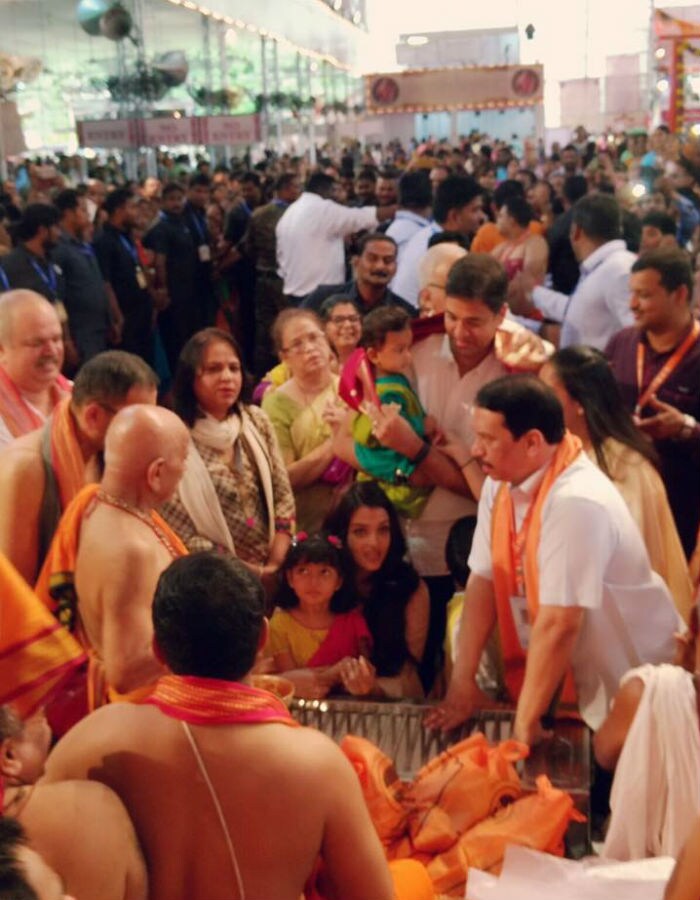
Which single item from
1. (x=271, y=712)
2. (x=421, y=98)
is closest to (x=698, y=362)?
(x=271, y=712)

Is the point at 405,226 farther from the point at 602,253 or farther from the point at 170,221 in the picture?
the point at 170,221

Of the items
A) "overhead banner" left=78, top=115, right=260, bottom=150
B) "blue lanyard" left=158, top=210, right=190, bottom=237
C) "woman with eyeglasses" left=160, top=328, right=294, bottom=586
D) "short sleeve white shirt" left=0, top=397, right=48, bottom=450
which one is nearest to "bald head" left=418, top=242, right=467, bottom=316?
"woman with eyeglasses" left=160, top=328, right=294, bottom=586

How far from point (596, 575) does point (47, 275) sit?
4124 mm

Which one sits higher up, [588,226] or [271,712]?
[588,226]

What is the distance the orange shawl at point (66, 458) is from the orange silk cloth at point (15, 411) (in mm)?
639

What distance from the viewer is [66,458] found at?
9.55 feet

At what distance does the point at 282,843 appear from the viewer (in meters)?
1.82

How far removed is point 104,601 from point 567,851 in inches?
47.5

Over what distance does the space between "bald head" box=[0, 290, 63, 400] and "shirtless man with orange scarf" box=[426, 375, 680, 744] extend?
1412 millimetres

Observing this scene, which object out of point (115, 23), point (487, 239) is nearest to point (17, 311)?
point (487, 239)

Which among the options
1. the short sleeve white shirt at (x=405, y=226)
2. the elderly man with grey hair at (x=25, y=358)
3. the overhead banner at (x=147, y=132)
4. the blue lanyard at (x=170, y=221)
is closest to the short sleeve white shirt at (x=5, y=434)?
the elderly man with grey hair at (x=25, y=358)

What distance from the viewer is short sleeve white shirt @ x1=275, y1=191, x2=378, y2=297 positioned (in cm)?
723

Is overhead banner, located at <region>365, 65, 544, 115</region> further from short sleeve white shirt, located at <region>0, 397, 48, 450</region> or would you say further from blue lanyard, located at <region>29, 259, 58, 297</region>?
short sleeve white shirt, located at <region>0, 397, 48, 450</region>

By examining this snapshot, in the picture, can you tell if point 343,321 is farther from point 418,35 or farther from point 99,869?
point 418,35
